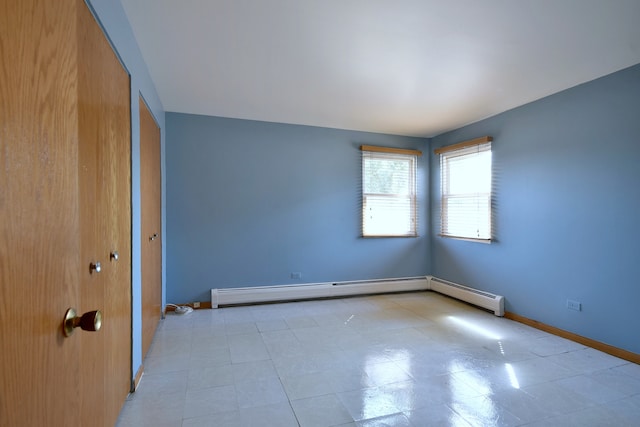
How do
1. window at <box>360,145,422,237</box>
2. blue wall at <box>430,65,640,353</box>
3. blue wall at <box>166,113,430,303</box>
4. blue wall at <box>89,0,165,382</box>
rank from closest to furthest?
blue wall at <box>89,0,165,382</box> < blue wall at <box>430,65,640,353</box> < blue wall at <box>166,113,430,303</box> < window at <box>360,145,422,237</box>

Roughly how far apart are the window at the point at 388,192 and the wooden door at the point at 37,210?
14.1ft

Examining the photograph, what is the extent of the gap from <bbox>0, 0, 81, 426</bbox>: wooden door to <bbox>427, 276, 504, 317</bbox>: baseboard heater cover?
169 inches

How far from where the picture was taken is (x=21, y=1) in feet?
2.10

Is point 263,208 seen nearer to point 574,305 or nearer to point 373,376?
point 373,376

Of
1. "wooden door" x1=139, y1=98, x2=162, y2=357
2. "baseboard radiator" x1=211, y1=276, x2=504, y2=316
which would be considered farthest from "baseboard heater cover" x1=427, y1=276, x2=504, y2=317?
"wooden door" x1=139, y1=98, x2=162, y2=357

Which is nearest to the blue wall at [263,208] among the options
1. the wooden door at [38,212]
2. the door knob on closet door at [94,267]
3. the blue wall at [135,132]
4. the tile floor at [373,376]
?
the tile floor at [373,376]

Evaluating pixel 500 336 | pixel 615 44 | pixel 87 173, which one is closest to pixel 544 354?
pixel 500 336

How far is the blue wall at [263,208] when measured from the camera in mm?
4145

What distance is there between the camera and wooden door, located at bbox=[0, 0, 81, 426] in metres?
0.60

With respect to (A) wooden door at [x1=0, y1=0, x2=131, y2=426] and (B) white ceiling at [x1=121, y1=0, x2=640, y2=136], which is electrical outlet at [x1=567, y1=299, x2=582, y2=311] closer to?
(B) white ceiling at [x1=121, y1=0, x2=640, y2=136]

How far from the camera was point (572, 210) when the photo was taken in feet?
10.6

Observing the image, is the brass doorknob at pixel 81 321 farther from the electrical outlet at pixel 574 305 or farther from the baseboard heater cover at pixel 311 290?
the electrical outlet at pixel 574 305

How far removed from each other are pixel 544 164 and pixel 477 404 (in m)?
2.70

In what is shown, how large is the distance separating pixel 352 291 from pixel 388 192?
166cm
